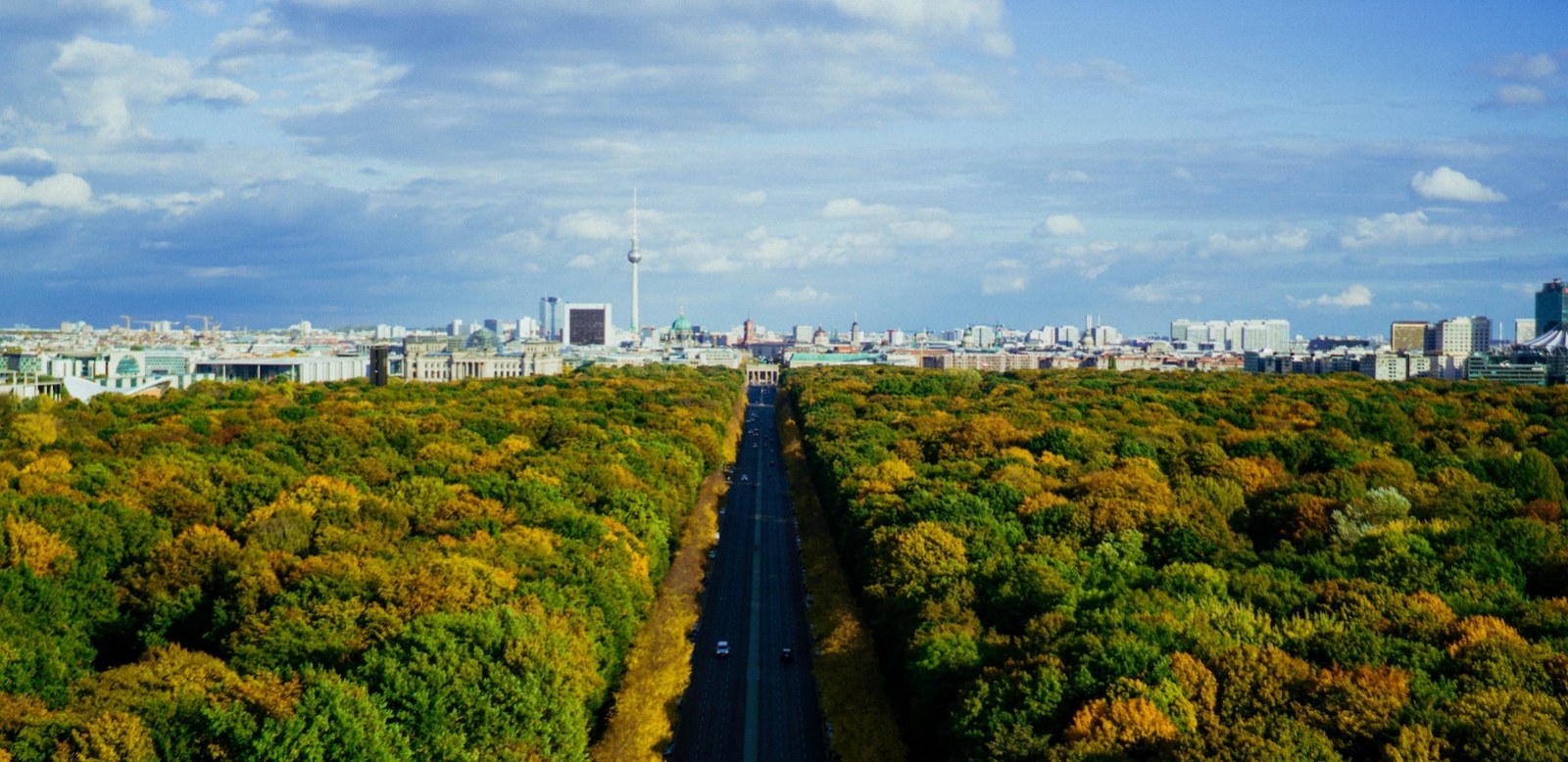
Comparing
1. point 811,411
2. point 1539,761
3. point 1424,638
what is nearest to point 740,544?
point 811,411

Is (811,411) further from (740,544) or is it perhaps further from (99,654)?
(99,654)

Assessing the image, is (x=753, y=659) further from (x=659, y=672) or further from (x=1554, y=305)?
(x=1554, y=305)

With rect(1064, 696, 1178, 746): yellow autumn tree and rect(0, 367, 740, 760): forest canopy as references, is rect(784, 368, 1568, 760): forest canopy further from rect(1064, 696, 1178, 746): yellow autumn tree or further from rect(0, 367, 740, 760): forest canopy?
rect(0, 367, 740, 760): forest canopy

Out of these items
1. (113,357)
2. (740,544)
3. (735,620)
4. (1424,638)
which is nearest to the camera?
(1424,638)

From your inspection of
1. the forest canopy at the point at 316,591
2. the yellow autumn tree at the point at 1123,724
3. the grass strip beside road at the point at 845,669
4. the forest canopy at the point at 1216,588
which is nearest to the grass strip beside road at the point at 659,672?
the forest canopy at the point at 316,591

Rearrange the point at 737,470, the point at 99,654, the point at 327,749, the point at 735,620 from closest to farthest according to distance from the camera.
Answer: the point at 327,749 → the point at 99,654 → the point at 735,620 → the point at 737,470

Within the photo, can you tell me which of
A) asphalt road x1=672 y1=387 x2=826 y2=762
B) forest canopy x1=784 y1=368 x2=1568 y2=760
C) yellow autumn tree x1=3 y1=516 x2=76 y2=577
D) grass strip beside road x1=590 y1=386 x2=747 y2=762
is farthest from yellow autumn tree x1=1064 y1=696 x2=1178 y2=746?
yellow autumn tree x1=3 y1=516 x2=76 y2=577

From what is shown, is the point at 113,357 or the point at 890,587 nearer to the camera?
the point at 890,587
